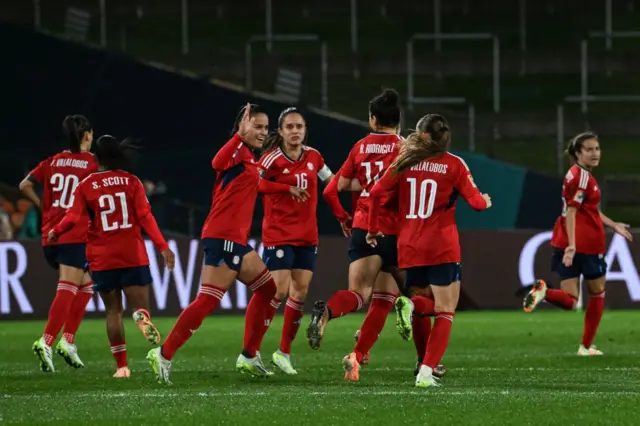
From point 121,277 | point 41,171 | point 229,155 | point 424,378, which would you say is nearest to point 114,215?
point 121,277

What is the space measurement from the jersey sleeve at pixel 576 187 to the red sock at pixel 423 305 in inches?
140

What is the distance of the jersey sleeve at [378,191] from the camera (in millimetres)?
9539

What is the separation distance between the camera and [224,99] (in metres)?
23.3

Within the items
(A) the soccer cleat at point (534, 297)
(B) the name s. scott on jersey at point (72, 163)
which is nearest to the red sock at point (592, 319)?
(A) the soccer cleat at point (534, 297)

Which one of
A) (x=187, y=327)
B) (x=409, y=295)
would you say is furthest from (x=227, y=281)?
(x=409, y=295)

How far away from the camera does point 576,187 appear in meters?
12.7

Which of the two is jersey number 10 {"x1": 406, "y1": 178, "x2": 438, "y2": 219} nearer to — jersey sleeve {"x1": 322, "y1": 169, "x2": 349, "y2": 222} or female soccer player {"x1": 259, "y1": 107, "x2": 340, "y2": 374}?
jersey sleeve {"x1": 322, "y1": 169, "x2": 349, "y2": 222}

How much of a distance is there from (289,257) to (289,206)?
1.36ft

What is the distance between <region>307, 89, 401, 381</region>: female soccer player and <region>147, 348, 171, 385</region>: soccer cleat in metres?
1.31

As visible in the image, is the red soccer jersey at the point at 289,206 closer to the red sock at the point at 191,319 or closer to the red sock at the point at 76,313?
the red sock at the point at 191,319

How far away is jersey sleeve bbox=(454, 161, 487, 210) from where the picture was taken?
923 centimetres

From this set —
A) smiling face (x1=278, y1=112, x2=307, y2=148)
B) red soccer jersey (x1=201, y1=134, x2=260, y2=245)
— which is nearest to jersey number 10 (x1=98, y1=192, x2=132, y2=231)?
red soccer jersey (x1=201, y1=134, x2=260, y2=245)

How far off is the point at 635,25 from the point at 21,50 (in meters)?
12.9

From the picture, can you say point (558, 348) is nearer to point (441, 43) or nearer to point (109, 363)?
point (109, 363)
